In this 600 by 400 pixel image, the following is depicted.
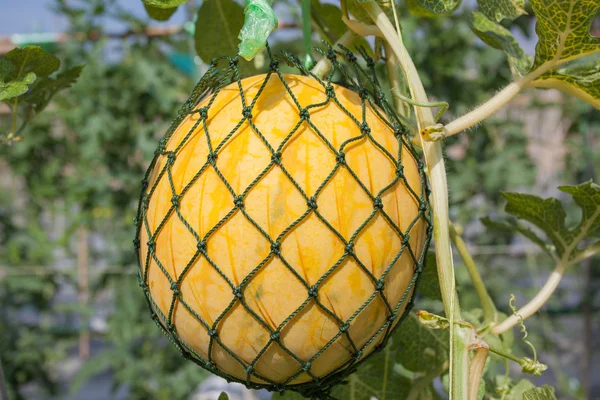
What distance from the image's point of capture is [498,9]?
0.91 meters

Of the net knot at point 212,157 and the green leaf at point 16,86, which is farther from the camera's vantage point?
the green leaf at point 16,86

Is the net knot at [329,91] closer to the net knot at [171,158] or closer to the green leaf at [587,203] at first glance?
the net knot at [171,158]

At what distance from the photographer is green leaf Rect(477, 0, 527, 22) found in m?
0.91

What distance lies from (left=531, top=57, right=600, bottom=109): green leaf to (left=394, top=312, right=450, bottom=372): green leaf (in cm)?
42

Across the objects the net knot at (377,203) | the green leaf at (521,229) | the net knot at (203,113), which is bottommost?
the green leaf at (521,229)

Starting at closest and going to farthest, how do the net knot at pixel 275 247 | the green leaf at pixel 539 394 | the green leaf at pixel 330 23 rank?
1. the net knot at pixel 275 247
2. the green leaf at pixel 539 394
3. the green leaf at pixel 330 23

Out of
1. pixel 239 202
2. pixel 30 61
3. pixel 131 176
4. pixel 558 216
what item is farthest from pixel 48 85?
pixel 131 176

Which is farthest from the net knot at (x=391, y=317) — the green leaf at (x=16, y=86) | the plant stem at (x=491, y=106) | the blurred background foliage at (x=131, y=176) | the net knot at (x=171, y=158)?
the blurred background foliage at (x=131, y=176)

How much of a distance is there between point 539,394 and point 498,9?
0.52 meters

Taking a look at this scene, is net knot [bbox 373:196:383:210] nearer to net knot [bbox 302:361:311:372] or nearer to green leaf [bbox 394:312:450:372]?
net knot [bbox 302:361:311:372]

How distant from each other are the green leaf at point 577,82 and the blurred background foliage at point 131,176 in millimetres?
2206

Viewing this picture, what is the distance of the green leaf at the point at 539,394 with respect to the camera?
80cm

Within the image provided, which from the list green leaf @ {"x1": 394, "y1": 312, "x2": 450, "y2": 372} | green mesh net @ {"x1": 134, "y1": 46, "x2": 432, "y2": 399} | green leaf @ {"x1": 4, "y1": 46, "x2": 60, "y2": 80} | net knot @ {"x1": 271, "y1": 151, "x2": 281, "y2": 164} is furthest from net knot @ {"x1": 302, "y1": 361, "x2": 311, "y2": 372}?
green leaf @ {"x1": 4, "y1": 46, "x2": 60, "y2": 80}

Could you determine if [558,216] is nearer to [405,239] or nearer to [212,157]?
[405,239]
